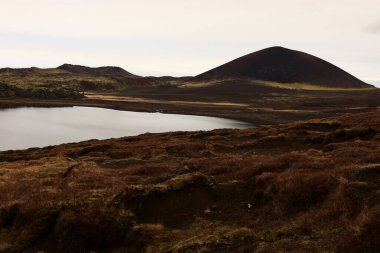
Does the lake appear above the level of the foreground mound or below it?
below

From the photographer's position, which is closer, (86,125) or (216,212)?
(216,212)

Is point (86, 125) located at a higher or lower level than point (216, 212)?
lower

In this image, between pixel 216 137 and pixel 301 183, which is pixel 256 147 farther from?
pixel 301 183

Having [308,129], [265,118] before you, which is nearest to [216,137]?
[308,129]

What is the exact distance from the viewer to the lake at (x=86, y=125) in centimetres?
7900

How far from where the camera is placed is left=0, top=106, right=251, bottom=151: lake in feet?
259

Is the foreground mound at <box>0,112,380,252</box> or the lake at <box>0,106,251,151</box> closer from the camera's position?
the foreground mound at <box>0,112,380,252</box>

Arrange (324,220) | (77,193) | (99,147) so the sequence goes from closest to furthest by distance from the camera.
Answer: (324,220), (77,193), (99,147)

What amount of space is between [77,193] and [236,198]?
7.71m

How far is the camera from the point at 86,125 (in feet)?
328

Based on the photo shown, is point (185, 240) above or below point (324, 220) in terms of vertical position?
below

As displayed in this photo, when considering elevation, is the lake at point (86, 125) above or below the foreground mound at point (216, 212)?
below

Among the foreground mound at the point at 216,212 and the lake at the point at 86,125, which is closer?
the foreground mound at the point at 216,212

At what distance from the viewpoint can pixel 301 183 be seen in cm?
1705
